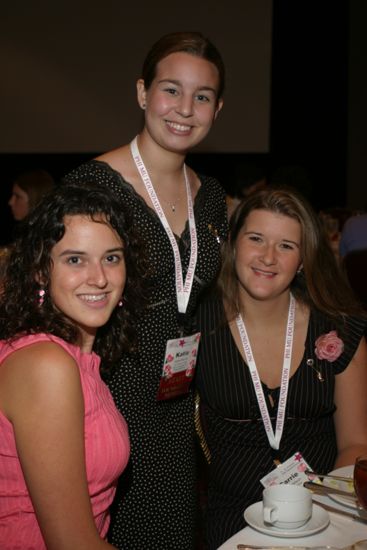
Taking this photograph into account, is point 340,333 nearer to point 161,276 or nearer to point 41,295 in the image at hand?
point 161,276

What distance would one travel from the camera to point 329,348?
2.37 metres

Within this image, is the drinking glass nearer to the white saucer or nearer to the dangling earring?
the white saucer

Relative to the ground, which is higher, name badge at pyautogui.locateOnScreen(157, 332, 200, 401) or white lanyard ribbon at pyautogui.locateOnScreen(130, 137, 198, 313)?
white lanyard ribbon at pyautogui.locateOnScreen(130, 137, 198, 313)

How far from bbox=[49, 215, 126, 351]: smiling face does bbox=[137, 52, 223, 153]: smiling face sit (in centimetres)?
70

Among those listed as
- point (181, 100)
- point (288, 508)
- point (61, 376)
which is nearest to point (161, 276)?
point (181, 100)

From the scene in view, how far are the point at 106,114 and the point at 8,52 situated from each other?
1.32 m

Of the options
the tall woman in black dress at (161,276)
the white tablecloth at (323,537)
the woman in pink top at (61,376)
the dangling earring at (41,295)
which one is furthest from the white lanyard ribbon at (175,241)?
the white tablecloth at (323,537)

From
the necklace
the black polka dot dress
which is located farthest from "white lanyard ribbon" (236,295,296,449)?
the necklace

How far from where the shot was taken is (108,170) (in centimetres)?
233

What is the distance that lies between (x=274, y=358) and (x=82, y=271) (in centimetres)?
92

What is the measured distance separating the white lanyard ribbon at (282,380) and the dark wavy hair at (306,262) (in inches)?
3.7

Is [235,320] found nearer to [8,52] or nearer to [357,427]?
[357,427]

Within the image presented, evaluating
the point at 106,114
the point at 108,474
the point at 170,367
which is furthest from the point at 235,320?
the point at 106,114

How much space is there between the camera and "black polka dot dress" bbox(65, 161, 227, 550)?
7.48ft
